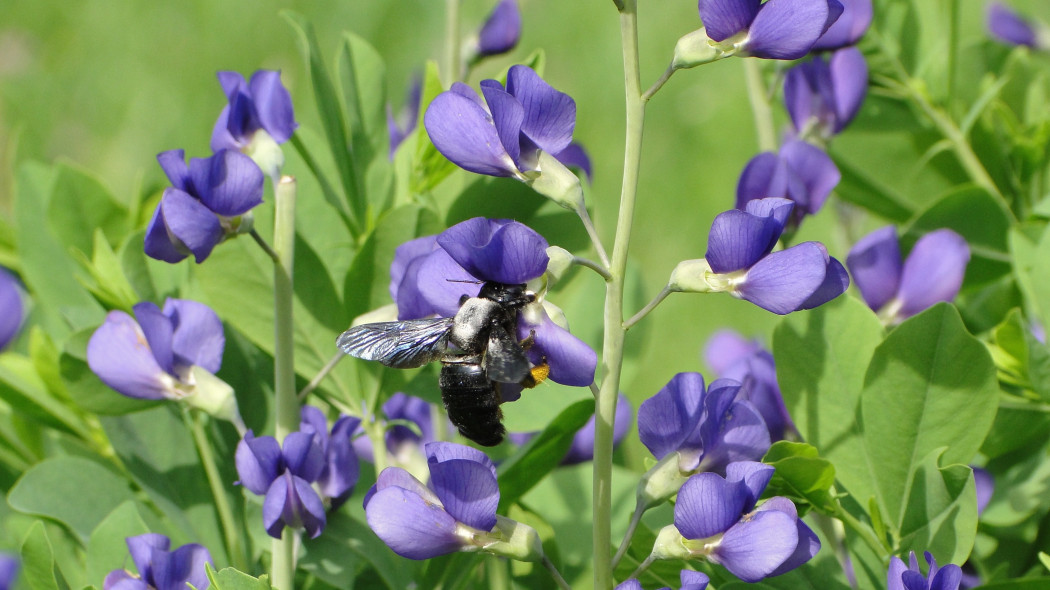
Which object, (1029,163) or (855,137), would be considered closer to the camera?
(1029,163)

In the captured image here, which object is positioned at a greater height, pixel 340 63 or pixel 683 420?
pixel 340 63

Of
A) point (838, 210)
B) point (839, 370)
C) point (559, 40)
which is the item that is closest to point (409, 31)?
point (559, 40)

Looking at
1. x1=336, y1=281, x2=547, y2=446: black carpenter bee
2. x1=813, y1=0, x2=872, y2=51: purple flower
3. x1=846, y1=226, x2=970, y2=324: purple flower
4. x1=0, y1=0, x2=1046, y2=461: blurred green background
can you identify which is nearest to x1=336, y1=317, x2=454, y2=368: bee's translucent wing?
x1=336, y1=281, x2=547, y2=446: black carpenter bee

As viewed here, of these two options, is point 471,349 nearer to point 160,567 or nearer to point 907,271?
point 160,567

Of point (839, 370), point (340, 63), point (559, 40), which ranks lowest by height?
point (559, 40)

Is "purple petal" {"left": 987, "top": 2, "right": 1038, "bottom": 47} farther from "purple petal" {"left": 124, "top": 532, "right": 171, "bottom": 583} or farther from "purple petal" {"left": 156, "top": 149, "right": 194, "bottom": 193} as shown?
"purple petal" {"left": 124, "top": 532, "right": 171, "bottom": 583}

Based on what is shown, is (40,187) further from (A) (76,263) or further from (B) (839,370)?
(B) (839,370)

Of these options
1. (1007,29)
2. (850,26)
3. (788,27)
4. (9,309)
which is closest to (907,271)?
(850,26)

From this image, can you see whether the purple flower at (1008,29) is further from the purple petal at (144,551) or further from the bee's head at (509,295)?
the purple petal at (144,551)

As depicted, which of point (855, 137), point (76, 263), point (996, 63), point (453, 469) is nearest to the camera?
point (453, 469)
